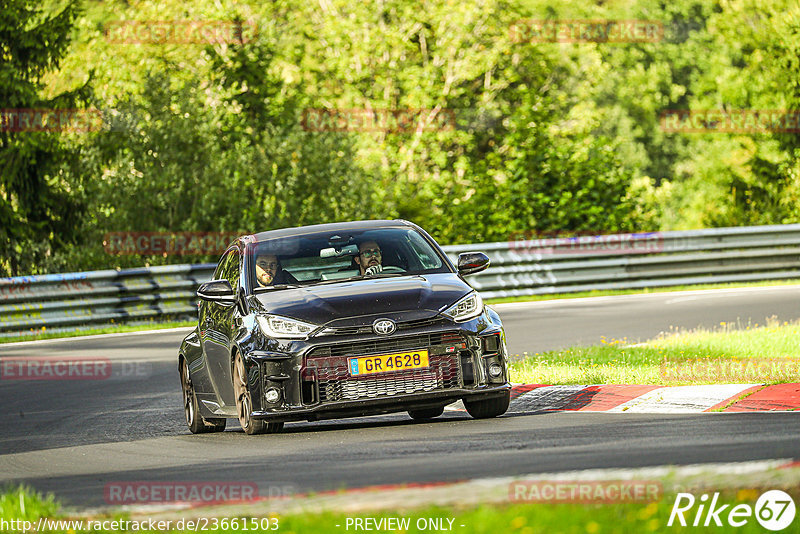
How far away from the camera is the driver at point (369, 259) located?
1105cm

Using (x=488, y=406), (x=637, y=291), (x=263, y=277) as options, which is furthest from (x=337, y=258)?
(x=637, y=291)

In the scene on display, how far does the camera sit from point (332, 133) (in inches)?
1241

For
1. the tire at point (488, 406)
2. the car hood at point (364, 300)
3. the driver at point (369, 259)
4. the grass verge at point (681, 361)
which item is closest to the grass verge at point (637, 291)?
the grass verge at point (681, 361)

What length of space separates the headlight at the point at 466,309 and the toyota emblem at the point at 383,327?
0.44m

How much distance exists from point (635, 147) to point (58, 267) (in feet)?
152

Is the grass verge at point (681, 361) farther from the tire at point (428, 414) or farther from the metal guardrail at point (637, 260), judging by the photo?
the metal guardrail at point (637, 260)

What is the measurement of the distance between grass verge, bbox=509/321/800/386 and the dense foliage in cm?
1476

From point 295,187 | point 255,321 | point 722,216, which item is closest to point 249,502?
point 255,321

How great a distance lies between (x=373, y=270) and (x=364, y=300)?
926 mm

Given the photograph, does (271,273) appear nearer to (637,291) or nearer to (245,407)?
(245,407)

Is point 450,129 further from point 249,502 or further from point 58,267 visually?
point 249,502

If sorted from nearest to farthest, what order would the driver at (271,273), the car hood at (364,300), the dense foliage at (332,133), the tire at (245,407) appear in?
the car hood at (364,300)
the tire at (245,407)
the driver at (271,273)
the dense foliage at (332,133)

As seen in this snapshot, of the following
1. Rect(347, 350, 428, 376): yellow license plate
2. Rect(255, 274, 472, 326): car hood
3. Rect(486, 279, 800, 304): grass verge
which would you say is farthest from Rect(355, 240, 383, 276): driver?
Rect(486, 279, 800, 304): grass verge

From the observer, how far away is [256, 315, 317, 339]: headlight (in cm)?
1000
